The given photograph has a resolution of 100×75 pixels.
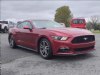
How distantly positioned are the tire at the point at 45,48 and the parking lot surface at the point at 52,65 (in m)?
0.17

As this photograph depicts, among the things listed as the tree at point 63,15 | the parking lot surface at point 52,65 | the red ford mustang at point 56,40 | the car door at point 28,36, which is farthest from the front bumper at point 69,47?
the tree at point 63,15

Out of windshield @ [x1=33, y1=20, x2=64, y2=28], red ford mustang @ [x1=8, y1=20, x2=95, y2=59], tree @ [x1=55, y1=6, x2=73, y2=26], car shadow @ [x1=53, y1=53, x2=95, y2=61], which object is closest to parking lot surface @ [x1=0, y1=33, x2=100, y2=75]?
car shadow @ [x1=53, y1=53, x2=95, y2=61]

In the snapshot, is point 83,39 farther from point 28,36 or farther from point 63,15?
point 63,15

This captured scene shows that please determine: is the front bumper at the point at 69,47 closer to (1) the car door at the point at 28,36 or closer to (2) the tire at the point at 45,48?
(2) the tire at the point at 45,48

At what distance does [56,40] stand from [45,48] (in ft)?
2.13

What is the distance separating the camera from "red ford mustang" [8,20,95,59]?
7.04m

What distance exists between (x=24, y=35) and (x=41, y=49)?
4.66ft

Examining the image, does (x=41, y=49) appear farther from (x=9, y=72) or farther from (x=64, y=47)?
(x=9, y=72)

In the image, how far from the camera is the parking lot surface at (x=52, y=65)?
5.79 metres

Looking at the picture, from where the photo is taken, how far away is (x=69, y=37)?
23.1ft

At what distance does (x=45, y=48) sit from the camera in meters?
7.54

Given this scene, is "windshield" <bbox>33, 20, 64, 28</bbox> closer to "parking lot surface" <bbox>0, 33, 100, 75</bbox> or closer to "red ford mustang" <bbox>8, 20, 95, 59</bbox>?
"red ford mustang" <bbox>8, 20, 95, 59</bbox>

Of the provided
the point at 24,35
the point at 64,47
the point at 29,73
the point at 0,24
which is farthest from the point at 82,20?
the point at 29,73

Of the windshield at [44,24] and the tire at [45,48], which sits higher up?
the windshield at [44,24]
